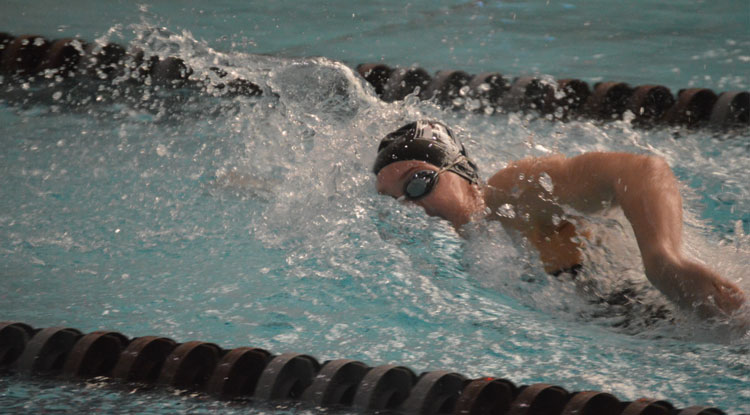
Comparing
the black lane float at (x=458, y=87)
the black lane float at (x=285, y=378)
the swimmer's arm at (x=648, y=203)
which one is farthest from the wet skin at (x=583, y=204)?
the black lane float at (x=458, y=87)

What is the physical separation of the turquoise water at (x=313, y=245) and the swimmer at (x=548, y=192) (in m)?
0.07

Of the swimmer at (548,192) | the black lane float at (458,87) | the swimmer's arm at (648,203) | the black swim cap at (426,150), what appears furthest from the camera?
the black lane float at (458,87)

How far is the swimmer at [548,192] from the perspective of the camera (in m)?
1.60

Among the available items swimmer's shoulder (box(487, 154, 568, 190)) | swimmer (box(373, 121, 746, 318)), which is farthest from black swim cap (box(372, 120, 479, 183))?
swimmer's shoulder (box(487, 154, 568, 190))

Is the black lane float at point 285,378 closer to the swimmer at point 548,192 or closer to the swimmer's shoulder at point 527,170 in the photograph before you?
the swimmer at point 548,192

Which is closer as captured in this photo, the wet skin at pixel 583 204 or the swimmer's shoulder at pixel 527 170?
the wet skin at pixel 583 204

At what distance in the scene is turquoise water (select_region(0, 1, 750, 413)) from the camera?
188 cm

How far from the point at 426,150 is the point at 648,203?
2.24 ft

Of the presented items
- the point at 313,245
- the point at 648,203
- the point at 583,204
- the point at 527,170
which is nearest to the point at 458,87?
the point at 313,245

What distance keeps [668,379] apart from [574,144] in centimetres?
196

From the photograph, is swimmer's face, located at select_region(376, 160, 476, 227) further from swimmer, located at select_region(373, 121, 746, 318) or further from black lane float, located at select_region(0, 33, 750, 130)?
black lane float, located at select_region(0, 33, 750, 130)

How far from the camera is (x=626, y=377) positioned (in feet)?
5.80

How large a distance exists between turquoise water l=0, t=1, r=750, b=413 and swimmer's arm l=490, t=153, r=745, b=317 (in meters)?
0.15

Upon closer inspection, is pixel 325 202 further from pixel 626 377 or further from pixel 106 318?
pixel 626 377
